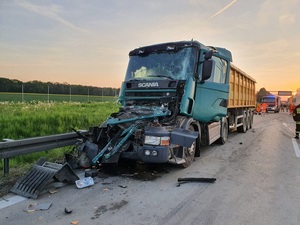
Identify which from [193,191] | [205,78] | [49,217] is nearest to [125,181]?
[193,191]

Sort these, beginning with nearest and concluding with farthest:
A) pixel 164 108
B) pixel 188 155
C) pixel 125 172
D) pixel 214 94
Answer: pixel 125 172 < pixel 164 108 < pixel 188 155 < pixel 214 94

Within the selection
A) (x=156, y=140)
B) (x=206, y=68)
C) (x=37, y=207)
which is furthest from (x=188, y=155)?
(x=37, y=207)

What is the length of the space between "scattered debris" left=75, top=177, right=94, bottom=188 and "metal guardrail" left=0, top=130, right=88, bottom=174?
4.12ft

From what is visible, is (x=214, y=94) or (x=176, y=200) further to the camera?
(x=214, y=94)

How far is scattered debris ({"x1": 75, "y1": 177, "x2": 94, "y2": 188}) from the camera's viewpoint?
15.8 feet

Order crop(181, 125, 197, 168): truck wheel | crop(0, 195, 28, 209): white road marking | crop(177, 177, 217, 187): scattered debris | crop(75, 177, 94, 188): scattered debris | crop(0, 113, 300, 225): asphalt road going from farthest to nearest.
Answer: crop(181, 125, 197, 168): truck wheel → crop(177, 177, 217, 187): scattered debris → crop(75, 177, 94, 188): scattered debris → crop(0, 195, 28, 209): white road marking → crop(0, 113, 300, 225): asphalt road

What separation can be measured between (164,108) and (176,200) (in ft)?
7.52

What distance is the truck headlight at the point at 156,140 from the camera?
525cm

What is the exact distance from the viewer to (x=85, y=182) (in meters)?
4.90

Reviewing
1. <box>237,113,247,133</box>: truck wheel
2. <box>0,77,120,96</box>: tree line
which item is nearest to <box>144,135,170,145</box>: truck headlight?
<box>237,113,247,133</box>: truck wheel

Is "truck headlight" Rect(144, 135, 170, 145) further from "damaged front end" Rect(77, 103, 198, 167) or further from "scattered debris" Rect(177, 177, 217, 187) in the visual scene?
"scattered debris" Rect(177, 177, 217, 187)

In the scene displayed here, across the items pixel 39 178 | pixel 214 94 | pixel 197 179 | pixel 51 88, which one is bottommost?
pixel 197 179

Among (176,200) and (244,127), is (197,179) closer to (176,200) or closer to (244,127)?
(176,200)

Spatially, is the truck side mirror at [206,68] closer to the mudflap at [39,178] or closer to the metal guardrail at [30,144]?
the metal guardrail at [30,144]
